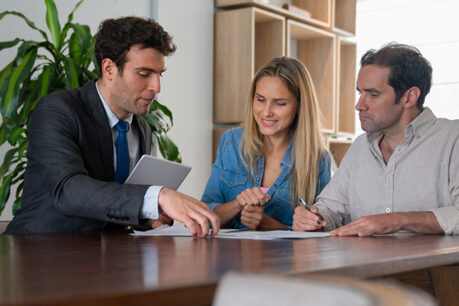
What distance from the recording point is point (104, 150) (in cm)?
217

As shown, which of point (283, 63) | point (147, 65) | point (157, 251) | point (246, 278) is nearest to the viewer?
point (246, 278)

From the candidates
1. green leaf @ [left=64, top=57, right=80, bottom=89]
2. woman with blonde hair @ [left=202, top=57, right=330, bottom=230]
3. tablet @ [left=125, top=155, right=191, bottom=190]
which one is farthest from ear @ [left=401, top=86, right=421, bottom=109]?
green leaf @ [left=64, top=57, right=80, bottom=89]

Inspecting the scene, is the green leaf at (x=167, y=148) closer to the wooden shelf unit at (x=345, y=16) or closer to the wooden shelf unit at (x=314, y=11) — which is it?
the wooden shelf unit at (x=314, y=11)

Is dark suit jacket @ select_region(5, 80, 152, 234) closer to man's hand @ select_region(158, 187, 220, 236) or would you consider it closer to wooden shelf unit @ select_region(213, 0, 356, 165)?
man's hand @ select_region(158, 187, 220, 236)

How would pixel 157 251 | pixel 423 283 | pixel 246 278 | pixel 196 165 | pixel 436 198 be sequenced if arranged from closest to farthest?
pixel 246 278 < pixel 157 251 < pixel 423 283 < pixel 436 198 < pixel 196 165

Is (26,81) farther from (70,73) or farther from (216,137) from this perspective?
(216,137)

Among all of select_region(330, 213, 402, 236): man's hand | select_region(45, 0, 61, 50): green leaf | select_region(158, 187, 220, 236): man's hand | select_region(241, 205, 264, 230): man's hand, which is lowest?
select_region(241, 205, 264, 230): man's hand

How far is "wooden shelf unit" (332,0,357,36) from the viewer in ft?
18.2

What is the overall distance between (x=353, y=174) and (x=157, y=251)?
1196 mm

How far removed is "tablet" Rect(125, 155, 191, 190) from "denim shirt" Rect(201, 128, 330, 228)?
17.8 inches

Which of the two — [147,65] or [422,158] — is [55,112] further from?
[422,158]

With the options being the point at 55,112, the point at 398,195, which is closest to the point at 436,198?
the point at 398,195

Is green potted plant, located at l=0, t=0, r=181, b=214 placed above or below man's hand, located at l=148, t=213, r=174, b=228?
above

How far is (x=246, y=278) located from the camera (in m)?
0.45
